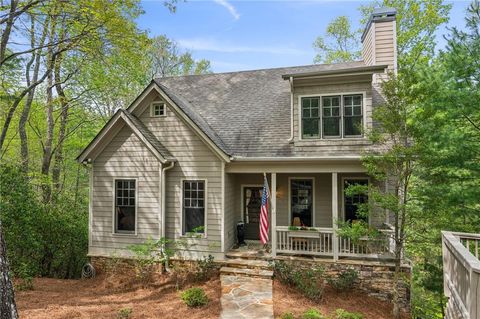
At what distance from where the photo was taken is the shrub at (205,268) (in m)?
8.66

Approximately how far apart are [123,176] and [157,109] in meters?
2.65

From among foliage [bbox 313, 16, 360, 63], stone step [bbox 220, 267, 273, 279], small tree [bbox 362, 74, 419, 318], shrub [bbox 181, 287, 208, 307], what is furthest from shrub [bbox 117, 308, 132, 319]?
foliage [bbox 313, 16, 360, 63]

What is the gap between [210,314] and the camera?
21.0ft

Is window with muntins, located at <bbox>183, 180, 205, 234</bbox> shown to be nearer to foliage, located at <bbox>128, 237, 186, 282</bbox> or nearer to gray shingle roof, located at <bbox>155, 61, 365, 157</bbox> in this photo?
foliage, located at <bbox>128, 237, 186, 282</bbox>

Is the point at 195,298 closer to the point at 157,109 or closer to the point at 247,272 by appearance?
the point at 247,272

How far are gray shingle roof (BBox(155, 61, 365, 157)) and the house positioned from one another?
7cm

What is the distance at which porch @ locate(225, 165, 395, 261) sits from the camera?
8781 mm

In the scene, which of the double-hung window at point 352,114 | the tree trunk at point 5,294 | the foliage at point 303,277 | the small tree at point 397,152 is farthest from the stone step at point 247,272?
the tree trunk at point 5,294

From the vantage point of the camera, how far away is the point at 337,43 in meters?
22.3

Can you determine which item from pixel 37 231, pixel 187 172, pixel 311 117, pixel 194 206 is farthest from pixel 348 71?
pixel 37 231

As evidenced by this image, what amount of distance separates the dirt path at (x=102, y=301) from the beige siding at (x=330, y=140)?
5.18m

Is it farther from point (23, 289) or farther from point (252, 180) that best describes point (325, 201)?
point (23, 289)

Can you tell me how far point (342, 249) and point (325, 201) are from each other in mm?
1780

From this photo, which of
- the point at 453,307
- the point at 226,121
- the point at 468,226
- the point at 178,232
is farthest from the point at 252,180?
the point at 453,307
